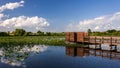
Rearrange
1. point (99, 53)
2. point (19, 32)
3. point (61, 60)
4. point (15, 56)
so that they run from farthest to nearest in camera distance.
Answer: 1. point (19, 32)
2. point (99, 53)
3. point (15, 56)
4. point (61, 60)

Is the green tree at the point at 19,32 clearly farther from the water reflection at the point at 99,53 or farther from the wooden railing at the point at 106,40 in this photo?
the water reflection at the point at 99,53

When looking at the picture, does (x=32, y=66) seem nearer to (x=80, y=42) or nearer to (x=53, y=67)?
(x=53, y=67)

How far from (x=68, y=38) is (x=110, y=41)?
14.7 meters

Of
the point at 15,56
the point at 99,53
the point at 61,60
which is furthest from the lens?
the point at 99,53

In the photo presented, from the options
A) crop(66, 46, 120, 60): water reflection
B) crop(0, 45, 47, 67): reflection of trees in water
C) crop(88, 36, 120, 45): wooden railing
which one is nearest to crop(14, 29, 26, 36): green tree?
crop(88, 36, 120, 45): wooden railing

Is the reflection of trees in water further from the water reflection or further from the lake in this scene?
the water reflection

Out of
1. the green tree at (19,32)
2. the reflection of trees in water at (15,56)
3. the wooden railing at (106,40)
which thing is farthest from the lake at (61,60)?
the green tree at (19,32)

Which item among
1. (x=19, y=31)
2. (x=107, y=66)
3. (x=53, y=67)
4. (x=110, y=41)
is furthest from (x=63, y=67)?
(x=19, y=31)

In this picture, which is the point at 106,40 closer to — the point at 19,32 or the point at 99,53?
the point at 99,53

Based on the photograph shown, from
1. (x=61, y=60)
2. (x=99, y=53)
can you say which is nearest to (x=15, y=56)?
(x=61, y=60)

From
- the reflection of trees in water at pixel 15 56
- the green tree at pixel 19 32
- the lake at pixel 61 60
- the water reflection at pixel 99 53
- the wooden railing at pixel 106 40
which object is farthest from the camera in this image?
the green tree at pixel 19 32

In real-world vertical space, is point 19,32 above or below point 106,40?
above

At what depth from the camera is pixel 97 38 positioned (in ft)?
123

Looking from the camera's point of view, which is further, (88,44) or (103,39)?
(88,44)
